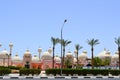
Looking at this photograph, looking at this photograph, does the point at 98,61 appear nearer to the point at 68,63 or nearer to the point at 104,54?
the point at 104,54

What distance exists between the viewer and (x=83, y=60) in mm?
96000

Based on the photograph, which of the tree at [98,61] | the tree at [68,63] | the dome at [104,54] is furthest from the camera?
the dome at [104,54]

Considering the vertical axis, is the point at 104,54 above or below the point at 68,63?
above

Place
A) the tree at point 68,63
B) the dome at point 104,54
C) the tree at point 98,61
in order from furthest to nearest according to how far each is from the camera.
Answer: the dome at point 104,54 → the tree at point 98,61 → the tree at point 68,63

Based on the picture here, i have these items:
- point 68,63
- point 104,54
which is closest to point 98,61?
point 104,54

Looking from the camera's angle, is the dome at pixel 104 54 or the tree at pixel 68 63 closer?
the tree at pixel 68 63

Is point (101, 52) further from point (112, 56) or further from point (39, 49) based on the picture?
point (39, 49)

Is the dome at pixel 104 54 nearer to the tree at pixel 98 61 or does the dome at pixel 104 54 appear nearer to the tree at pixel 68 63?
the tree at pixel 98 61

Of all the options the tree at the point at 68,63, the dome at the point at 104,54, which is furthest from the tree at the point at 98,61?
the tree at the point at 68,63

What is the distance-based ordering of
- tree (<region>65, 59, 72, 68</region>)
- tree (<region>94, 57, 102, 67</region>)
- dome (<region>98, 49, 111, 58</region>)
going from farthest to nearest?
dome (<region>98, 49, 111, 58</region>)
tree (<region>94, 57, 102, 67</region>)
tree (<region>65, 59, 72, 68</region>)

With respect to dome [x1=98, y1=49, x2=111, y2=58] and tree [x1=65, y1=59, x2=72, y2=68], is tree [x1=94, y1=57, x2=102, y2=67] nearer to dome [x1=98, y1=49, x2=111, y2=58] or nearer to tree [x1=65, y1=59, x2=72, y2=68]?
dome [x1=98, y1=49, x2=111, y2=58]

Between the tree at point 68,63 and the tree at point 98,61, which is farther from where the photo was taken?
the tree at point 98,61

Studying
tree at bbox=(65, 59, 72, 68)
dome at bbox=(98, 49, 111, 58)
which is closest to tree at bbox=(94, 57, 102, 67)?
dome at bbox=(98, 49, 111, 58)

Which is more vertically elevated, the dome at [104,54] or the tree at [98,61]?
the dome at [104,54]
